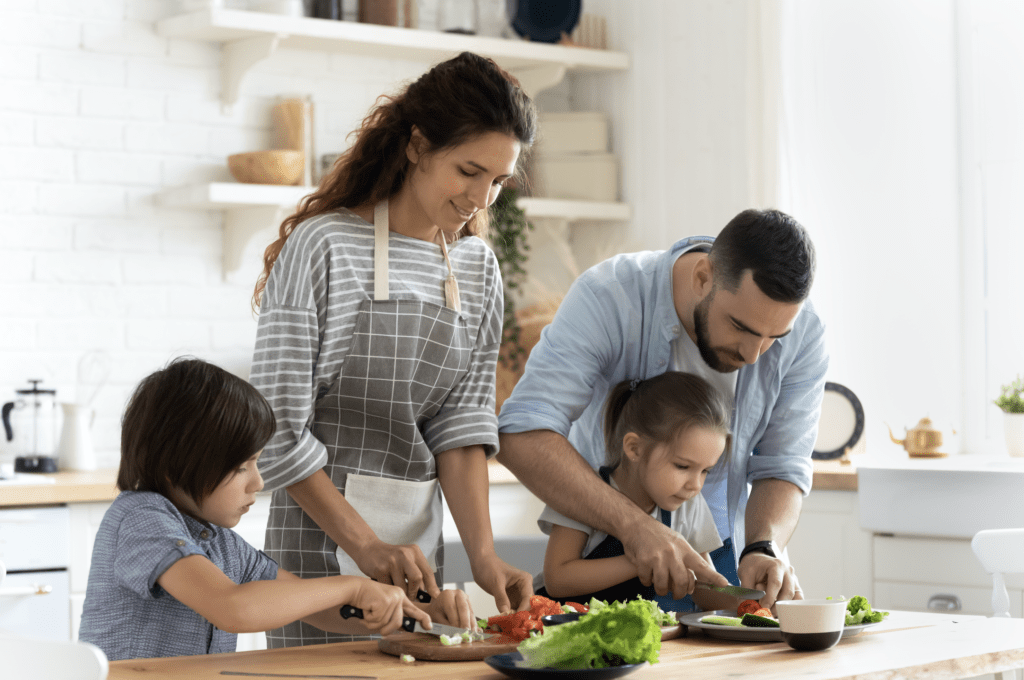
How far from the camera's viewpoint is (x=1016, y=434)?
3.41 metres

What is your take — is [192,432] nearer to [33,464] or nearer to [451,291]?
[451,291]

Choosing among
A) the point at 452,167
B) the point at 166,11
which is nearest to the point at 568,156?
the point at 166,11

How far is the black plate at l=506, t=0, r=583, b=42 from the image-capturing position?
4.16 metres

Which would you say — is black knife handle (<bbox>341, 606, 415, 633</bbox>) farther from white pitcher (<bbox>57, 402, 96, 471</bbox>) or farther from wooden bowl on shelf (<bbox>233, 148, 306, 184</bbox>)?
wooden bowl on shelf (<bbox>233, 148, 306, 184</bbox>)

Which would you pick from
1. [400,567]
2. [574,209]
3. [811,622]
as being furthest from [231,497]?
[574,209]

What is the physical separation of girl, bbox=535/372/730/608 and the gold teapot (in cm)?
171

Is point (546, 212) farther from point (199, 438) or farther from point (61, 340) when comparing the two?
point (199, 438)

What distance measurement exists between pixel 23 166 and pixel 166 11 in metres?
0.66

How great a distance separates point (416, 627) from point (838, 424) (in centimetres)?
244

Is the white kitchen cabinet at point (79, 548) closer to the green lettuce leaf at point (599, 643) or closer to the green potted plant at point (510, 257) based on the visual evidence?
the green potted plant at point (510, 257)

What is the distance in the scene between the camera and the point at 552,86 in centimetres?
429

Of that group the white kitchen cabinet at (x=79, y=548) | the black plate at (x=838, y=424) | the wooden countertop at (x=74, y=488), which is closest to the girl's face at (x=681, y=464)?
the wooden countertop at (x=74, y=488)

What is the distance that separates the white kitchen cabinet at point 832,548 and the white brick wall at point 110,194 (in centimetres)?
180

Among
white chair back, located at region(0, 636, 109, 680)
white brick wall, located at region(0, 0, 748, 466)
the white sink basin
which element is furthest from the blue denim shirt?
white brick wall, located at region(0, 0, 748, 466)
